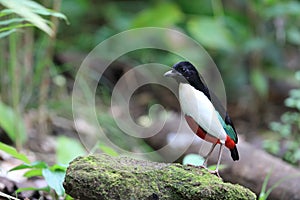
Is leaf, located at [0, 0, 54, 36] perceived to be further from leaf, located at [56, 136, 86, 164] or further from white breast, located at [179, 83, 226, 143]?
leaf, located at [56, 136, 86, 164]

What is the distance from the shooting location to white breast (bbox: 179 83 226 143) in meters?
1.84

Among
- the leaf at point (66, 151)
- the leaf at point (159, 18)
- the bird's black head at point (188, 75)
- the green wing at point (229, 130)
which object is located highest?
the leaf at point (159, 18)

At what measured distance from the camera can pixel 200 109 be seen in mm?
1843

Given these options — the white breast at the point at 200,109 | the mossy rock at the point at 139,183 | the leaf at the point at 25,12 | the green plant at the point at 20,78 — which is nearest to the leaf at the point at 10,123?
the green plant at the point at 20,78

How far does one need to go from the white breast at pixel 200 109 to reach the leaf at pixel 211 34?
327 cm

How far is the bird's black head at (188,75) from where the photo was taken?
73.0 inches

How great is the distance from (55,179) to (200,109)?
0.63m

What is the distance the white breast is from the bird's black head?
0.02 meters

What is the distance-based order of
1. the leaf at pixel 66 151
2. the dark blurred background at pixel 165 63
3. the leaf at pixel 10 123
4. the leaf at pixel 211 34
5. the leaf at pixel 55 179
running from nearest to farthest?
the leaf at pixel 55 179 → the leaf at pixel 66 151 → the leaf at pixel 10 123 → the dark blurred background at pixel 165 63 → the leaf at pixel 211 34

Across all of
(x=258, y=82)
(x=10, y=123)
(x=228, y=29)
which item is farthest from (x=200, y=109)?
(x=228, y=29)

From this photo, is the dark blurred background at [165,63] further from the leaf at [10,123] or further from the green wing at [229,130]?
the green wing at [229,130]

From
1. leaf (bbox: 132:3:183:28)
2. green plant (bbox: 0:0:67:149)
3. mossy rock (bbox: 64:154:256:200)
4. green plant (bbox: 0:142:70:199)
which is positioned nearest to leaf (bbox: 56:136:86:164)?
green plant (bbox: 0:0:67:149)

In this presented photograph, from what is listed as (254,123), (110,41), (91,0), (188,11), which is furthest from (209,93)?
(91,0)

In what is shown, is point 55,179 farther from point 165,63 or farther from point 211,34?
point 211,34
